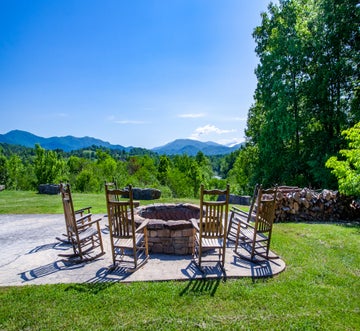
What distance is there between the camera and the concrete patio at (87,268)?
3.53m

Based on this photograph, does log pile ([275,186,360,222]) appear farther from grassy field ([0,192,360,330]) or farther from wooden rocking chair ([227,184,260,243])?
grassy field ([0,192,360,330])

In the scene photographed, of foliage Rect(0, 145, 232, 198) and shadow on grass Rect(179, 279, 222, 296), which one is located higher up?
foliage Rect(0, 145, 232, 198)

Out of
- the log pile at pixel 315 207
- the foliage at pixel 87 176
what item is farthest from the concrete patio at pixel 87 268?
the foliage at pixel 87 176

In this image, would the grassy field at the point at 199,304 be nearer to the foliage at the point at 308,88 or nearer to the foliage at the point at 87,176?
the foliage at the point at 308,88

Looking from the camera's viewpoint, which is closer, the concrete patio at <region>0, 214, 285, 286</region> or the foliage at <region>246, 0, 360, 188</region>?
the concrete patio at <region>0, 214, 285, 286</region>

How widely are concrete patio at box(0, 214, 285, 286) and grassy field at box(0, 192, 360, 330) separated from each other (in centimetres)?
19

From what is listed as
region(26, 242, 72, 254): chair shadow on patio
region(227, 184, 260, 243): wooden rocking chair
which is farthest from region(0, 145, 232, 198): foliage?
region(26, 242, 72, 254): chair shadow on patio

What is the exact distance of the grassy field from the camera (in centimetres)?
254

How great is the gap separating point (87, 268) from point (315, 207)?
712 cm

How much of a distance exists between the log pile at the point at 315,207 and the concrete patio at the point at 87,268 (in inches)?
136

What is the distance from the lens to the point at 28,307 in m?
2.81

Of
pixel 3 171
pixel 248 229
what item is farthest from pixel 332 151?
pixel 3 171

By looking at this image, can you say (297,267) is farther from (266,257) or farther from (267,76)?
(267,76)

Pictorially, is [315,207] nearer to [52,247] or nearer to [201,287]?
[201,287]
